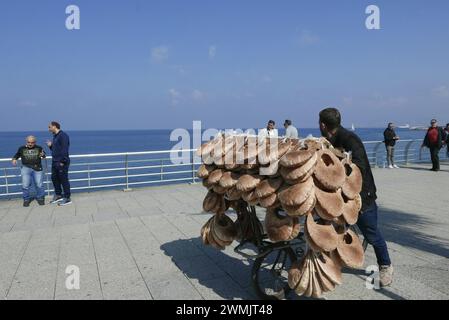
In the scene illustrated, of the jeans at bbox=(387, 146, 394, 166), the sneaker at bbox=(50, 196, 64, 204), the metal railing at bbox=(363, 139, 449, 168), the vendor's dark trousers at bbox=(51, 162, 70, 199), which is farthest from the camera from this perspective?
the metal railing at bbox=(363, 139, 449, 168)

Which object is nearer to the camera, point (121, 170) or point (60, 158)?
point (60, 158)

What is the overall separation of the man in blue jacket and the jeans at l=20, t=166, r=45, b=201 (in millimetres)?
371

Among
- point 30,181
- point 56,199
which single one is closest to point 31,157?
point 30,181

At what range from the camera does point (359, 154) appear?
12.0 feet

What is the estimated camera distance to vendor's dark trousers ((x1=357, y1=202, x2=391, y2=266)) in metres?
3.83

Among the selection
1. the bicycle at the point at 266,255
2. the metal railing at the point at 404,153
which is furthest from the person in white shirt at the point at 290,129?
the bicycle at the point at 266,255

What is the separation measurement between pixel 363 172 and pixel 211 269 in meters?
2.21

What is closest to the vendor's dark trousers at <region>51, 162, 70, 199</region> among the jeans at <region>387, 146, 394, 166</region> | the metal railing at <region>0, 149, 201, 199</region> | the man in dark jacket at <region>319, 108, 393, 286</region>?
the metal railing at <region>0, 149, 201, 199</region>

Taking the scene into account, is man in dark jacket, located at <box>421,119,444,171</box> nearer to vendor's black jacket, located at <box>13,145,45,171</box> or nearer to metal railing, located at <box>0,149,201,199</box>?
metal railing, located at <box>0,149,201,199</box>

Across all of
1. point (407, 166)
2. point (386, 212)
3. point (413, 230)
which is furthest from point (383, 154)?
point (413, 230)

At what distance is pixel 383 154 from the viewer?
1620cm

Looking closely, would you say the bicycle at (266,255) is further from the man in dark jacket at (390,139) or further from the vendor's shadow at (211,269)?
the man in dark jacket at (390,139)

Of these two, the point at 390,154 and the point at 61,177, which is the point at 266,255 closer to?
the point at 61,177

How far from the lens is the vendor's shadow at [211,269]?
154 inches
